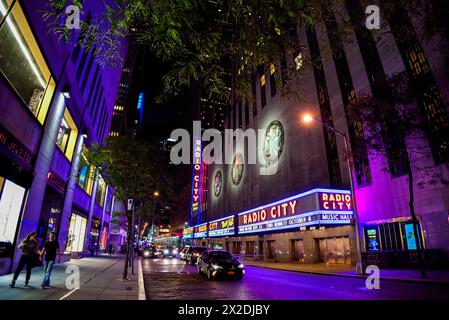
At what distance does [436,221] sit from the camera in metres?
17.7

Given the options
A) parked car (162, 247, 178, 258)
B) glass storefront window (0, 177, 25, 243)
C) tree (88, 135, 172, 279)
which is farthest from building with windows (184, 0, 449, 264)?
parked car (162, 247, 178, 258)

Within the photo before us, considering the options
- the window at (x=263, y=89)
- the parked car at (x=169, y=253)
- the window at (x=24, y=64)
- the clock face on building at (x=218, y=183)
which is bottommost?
the parked car at (x=169, y=253)

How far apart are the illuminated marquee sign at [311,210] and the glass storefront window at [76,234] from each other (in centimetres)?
1974

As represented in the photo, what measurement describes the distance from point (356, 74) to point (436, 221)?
13751mm

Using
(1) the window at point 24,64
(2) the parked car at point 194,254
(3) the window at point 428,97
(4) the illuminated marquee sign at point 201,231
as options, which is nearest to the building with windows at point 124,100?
(4) the illuminated marquee sign at point 201,231

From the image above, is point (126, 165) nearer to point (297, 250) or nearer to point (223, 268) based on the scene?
point (223, 268)

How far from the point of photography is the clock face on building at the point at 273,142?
35.7 metres

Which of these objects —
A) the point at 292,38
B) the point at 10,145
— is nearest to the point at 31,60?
the point at 10,145

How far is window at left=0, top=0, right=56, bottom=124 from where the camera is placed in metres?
11.7

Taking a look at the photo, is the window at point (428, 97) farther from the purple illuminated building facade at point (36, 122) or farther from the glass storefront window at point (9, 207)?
the glass storefront window at point (9, 207)

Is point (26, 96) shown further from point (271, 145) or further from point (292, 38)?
point (271, 145)

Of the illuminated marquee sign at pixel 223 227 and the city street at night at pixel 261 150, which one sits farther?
the illuminated marquee sign at pixel 223 227

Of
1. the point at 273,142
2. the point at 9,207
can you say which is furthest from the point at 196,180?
the point at 9,207

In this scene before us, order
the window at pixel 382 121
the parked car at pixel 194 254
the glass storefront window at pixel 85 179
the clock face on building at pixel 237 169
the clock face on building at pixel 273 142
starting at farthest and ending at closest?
1. the clock face on building at pixel 237 169
2. the clock face on building at pixel 273 142
3. the parked car at pixel 194 254
4. the glass storefront window at pixel 85 179
5. the window at pixel 382 121
